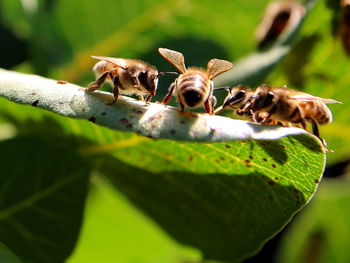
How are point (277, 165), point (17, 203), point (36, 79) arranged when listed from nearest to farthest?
point (277, 165) < point (36, 79) < point (17, 203)

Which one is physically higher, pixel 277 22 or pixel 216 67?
pixel 216 67

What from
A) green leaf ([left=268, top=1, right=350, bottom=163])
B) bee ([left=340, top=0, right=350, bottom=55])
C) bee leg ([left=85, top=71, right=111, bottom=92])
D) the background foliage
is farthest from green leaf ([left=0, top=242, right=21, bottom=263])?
bee ([left=340, top=0, right=350, bottom=55])

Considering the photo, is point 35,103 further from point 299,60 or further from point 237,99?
point 299,60

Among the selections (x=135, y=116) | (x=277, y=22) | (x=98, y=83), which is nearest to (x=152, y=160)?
(x=98, y=83)

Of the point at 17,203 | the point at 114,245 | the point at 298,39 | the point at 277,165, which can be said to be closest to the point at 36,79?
the point at 17,203

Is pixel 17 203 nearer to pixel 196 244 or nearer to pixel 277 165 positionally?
pixel 196 244

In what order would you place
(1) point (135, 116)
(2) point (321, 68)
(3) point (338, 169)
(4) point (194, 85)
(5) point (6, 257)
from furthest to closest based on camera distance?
(3) point (338, 169), (2) point (321, 68), (4) point (194, 85), (1) point (135, 116), (5) point (6, 257)
